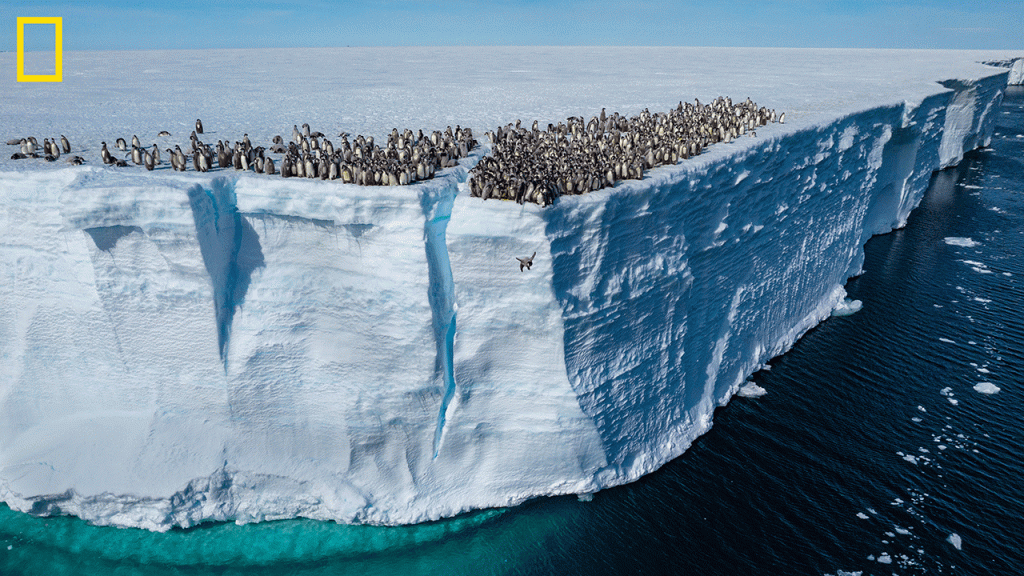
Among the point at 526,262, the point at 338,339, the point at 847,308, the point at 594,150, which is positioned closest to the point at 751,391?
the point at 847,308

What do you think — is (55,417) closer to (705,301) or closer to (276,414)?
(276,414)

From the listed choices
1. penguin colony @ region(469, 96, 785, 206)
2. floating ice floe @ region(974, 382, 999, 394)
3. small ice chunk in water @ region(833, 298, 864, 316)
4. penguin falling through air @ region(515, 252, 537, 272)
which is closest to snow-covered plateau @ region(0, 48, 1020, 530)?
penguin falling through air @ region(515, 252, 537, 272)

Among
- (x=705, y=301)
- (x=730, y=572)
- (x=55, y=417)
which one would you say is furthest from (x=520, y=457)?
(x=55, y=417)

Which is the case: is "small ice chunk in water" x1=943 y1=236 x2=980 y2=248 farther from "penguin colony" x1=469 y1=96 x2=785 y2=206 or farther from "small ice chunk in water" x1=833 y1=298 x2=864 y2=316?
"penguin colony" x1=469 y1=96 x2=785 y2=206

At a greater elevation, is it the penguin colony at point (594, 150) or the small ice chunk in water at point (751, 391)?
the penguin colony at point (594, 150)

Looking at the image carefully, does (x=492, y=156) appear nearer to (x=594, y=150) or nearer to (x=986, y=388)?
(x=594, y=150)

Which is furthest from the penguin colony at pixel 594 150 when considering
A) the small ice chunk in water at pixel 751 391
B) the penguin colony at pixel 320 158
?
the small ice chunk in water at pixel 751 391

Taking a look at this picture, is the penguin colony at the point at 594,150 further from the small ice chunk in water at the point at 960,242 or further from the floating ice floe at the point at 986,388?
the small ice chunk in water at the point at 960,242
